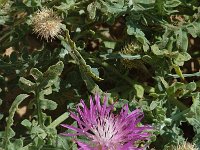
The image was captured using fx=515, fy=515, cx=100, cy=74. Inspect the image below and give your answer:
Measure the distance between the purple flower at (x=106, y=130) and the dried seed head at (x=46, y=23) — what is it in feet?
1.42

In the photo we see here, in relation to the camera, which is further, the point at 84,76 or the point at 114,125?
the point at 84,76

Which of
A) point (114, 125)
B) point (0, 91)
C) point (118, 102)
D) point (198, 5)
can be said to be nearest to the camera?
point (114, 125)

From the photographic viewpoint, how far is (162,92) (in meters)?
2.56

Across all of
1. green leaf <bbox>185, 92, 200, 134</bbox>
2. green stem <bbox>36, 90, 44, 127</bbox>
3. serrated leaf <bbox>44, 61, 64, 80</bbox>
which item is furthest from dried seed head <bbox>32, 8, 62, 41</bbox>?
green leaf <bbox>185, 92, 200, 134</bbox>

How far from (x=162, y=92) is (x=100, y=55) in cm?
36

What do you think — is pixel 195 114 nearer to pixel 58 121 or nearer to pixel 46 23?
pixel 58 121

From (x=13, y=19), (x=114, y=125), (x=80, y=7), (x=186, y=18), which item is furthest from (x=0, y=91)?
(x=186, y=18)

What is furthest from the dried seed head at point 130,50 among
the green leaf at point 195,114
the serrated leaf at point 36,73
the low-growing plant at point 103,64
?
the serrated leaf at point 36,73

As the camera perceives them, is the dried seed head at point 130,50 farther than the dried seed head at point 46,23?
Yes

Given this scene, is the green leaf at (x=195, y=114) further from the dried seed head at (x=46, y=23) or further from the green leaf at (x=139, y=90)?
the dried seed head at (x=46, y=23)

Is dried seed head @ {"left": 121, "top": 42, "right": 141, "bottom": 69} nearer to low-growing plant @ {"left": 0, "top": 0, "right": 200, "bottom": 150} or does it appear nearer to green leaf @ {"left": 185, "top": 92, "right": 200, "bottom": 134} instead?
low-growing plant @ {"left": 0, "top": 0, "right": 200, "bottom": 150}

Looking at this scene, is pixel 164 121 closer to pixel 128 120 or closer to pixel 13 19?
pixel 128 120

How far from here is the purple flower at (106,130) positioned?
6.41 feet

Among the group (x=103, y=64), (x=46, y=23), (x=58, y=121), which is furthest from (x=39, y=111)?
(x=103, y=64)
